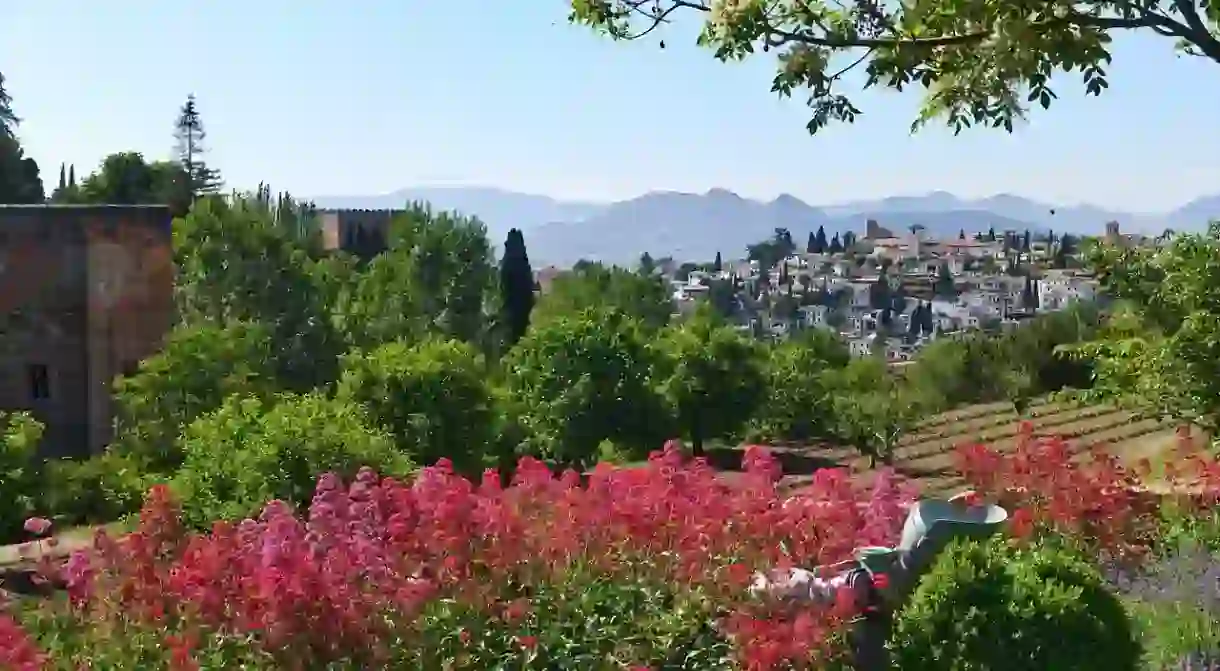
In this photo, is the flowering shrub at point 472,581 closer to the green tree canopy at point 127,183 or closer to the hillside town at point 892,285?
the green tree canopy at point 127,183

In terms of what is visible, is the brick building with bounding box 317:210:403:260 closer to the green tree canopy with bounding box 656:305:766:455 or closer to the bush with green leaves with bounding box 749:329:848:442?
the bush with green leaves with bounding box 749:329:848:442

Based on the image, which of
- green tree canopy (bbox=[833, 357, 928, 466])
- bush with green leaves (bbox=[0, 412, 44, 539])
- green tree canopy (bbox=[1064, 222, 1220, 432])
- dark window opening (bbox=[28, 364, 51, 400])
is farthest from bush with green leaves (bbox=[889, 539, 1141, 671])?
dark window opening (bbox=[28, 364, 51, 400])

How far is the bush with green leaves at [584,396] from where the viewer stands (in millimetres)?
16219

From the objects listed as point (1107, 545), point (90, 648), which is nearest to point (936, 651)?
point (1107, 545)

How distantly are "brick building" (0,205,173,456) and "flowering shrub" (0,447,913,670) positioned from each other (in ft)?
65.1

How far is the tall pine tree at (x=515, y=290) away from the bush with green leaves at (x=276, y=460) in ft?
81.9

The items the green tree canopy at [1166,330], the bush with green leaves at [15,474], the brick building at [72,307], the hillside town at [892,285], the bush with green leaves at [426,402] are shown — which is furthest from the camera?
the hillside town at [892,285]

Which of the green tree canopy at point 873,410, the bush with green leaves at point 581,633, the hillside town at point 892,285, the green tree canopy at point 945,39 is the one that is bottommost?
the hillside town at point 892,285

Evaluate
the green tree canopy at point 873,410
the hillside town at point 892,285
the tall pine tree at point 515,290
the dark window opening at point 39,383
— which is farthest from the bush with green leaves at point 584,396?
the hillside town at point 892,285

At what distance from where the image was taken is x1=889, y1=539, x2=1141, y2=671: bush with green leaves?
310 cm

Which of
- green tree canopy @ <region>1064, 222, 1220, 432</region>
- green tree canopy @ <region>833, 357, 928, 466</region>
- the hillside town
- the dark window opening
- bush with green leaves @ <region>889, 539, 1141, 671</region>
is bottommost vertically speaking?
the hillside town

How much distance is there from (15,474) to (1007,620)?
938 cm

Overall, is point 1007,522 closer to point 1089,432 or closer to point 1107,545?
point 1107,545

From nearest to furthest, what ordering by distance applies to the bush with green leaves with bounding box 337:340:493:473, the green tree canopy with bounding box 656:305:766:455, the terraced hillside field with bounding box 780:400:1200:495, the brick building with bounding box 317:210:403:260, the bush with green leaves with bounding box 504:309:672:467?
the terraced hillside field with bounding box 780:400:1200:495
the bush with green leaves with bounding box 337:340:493:473
the bush with green leaves with bounding box 504:309:672:467
the green tree canopy with bounding box 656:305:766:455
the brick building with bounding box 317:210:403:260
